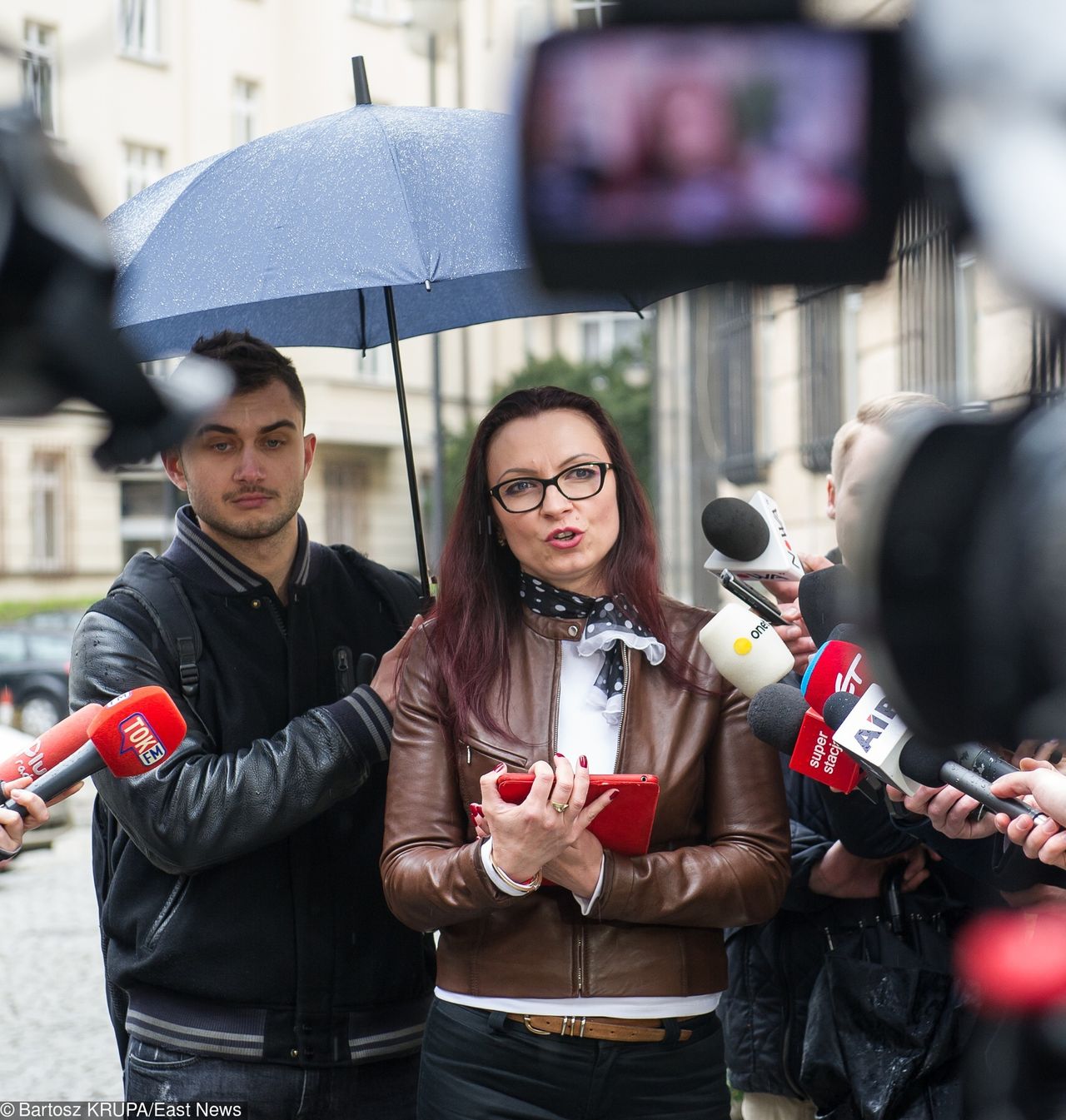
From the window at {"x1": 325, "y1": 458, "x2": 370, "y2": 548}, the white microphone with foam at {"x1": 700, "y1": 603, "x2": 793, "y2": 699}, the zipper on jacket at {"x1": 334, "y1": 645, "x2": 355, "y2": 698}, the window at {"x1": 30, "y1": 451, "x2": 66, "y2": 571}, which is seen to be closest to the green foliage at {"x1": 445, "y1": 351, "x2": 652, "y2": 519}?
the window at {"x1": 325, "y1": 458, "x2": 370, "y2": 548}

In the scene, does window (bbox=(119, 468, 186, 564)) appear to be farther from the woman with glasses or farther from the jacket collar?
the jacket collar

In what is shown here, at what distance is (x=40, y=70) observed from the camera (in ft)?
2.02

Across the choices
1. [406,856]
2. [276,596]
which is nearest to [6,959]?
[276,596]

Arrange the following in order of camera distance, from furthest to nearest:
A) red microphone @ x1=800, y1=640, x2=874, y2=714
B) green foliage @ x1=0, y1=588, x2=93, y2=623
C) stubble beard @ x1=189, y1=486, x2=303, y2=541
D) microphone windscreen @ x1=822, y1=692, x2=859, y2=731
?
stubble beard @ x1=189, y1=486, x2=303, y2=541, red microphone @ x1=800, y1=640, x2=874, y2=714, microphone windscreen @ x1=822, y1=692, x2=859, y2=731, green foliage @ x1=0, y1=588, x2=93, y2=623

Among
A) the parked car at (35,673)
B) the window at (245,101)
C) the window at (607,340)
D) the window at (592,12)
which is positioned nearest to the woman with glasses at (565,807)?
the window at (245,101)

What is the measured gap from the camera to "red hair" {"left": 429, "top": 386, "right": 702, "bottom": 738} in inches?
99.3

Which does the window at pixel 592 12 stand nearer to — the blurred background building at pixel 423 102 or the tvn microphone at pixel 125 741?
the blurred background building at pixel 423 102

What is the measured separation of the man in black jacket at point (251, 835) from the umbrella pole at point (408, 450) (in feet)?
0.90

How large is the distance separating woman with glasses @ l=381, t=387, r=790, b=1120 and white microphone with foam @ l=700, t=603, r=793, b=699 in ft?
0.51

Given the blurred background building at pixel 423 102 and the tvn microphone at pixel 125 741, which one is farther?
the tvn microphone at pixel 125 741

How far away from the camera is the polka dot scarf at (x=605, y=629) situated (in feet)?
8.26

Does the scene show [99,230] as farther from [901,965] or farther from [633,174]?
[901,965]

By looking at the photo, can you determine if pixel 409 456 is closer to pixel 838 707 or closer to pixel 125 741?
pixel 125 741

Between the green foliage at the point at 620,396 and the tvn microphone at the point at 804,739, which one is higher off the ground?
the green foliage at the point at 620,396
